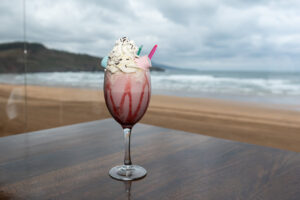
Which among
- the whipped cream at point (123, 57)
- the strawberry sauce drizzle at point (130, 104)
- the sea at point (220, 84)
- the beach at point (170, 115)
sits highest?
the whipped cream at point (123, 57)

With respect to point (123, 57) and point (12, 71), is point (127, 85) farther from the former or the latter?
point (12, 71)

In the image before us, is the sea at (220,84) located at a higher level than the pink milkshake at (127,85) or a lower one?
lower

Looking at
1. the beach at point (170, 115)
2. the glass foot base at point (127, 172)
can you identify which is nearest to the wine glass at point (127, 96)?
the glass foot base at point (127, 172)

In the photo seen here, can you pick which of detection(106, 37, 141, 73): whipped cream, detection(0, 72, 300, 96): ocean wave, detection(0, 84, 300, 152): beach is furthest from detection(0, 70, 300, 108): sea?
detection(106, 37, 141, 73): whipped cream

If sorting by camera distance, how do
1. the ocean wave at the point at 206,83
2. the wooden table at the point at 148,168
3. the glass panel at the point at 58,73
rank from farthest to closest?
1. the ocean wave at the point at 206,83
2. the glass panel at the point at 58,73
3. the wooden table at the point at 148,168

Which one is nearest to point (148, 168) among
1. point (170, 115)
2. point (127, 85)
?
point (127, 85)

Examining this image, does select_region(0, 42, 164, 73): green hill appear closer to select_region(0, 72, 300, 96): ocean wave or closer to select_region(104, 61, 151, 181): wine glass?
select_region(0, 72, 300, 96): ocean wave

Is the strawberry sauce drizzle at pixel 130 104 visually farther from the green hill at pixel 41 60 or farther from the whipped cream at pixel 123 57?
the green hill at pixel 41 60

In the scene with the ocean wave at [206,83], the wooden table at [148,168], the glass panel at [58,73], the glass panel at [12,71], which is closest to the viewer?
the wooden table at [148,168]
